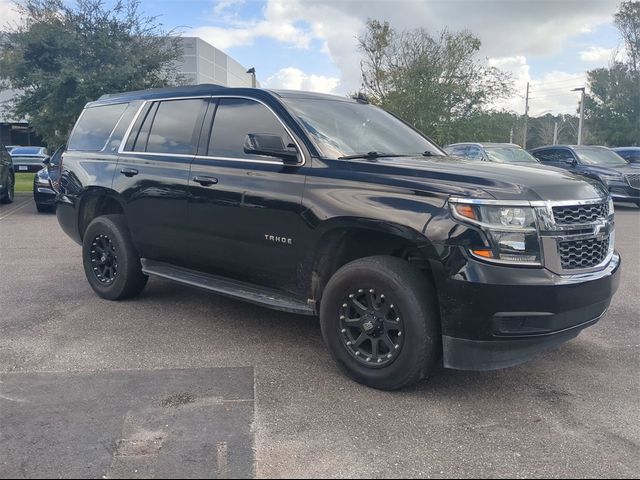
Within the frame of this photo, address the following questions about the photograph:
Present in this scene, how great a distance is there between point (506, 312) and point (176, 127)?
332 centimetres

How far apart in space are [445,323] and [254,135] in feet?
5.93

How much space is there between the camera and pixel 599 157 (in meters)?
16.5

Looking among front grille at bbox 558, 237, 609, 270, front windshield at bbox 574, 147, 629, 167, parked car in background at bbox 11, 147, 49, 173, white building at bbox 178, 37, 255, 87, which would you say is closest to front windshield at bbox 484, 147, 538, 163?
front windshield at bbox 574, 147, 629, 167

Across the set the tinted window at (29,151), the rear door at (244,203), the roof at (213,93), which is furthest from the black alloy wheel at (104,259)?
the tinted window at (29,151)

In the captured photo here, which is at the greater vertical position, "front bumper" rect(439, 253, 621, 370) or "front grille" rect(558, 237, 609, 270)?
"front grille" rect(558, 237, 609, 270)

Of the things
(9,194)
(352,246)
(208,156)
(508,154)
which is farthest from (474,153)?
(9,194)

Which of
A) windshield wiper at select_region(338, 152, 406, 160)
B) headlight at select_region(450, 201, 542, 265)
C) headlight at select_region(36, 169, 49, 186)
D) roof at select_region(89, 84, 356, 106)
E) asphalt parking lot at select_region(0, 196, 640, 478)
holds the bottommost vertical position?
asphalt parking lot at select_region(0, 196, 640, 478)

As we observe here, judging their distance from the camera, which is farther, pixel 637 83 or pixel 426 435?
pixel 637 83

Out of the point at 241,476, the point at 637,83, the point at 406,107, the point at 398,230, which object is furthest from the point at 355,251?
the point at 637,83

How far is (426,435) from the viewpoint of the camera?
3.28 metres

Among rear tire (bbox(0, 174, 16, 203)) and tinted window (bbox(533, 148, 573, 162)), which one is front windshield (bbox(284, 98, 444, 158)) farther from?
tinted window (bbox(533, 148, 573, 162))

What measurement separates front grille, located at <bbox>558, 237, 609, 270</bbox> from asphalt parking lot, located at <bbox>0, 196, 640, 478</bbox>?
0.87 meters

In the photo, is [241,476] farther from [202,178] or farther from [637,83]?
[637,83]

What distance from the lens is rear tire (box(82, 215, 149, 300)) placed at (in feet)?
18.5
